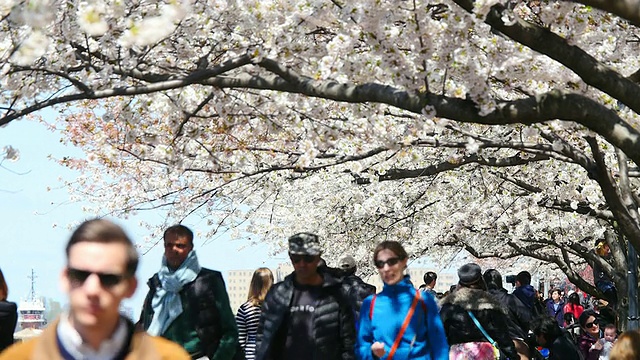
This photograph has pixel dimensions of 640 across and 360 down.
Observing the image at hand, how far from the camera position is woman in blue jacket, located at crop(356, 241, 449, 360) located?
6922 mm

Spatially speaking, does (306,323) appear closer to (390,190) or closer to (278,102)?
(278,102)

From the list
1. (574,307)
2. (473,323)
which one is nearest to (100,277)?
(473,323)

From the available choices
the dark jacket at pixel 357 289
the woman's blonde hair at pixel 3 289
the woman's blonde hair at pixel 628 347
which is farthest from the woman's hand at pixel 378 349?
the dark jacket at pixel 357 289

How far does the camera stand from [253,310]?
913 cm

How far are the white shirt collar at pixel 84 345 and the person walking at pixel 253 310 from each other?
251 inches

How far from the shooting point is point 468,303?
8.73 metres

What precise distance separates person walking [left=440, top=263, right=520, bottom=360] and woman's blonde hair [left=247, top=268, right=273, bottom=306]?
1540mm

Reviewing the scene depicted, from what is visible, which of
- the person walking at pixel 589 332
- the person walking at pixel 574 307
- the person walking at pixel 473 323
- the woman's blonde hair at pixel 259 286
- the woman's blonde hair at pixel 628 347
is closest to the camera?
the woman's blonde hair at pixel 628 347

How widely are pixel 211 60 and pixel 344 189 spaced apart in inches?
384

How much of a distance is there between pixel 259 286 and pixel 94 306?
6.65m

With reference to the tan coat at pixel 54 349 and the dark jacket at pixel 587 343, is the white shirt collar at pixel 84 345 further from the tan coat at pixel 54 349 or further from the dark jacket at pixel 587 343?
the dark jacket at pixel 587 343

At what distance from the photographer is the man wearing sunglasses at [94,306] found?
2.63 meters

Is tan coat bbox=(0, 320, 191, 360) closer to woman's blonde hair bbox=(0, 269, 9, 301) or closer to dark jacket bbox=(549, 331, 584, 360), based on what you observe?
woman's blonde hair bbox=(0, 269, 9, 301)

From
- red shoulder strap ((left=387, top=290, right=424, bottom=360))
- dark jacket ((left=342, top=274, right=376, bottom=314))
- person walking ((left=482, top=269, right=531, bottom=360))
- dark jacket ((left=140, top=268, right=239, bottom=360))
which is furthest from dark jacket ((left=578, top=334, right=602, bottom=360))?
dark jacket ((left=140, top=268, right=239, bottom=360))
